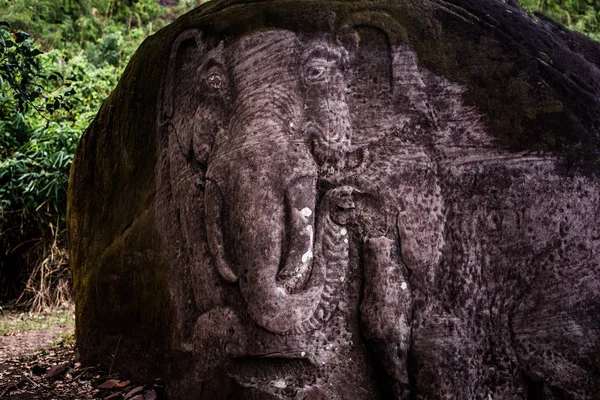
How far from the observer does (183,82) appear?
302cm

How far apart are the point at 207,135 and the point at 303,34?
0.62 m

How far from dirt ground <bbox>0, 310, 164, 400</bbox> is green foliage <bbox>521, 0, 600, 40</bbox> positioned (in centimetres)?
702

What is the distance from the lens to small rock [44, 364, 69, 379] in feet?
12.6

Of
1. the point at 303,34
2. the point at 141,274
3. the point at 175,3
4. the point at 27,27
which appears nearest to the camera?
the point at 303,34

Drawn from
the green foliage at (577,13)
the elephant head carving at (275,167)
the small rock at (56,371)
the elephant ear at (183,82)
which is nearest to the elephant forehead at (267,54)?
the elephant head carving at (275,167)

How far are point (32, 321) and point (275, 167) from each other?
4.52 meters

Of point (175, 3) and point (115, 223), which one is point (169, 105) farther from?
point (175, 3)

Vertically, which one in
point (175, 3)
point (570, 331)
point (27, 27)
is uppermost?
point (175, 3)

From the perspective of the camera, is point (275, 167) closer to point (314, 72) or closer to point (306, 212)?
point (306, 212)

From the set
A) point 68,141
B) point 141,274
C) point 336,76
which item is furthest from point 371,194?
point 68,141

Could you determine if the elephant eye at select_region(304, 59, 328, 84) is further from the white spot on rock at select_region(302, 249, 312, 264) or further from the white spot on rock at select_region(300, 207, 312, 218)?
the white spot on rock at select_region(302, 249, 312, 264)

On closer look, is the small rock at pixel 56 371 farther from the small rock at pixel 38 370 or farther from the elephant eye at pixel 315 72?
the elephant eye at pixel 315 72

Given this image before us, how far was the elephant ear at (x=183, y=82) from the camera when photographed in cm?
294

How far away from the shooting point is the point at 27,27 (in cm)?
1010
